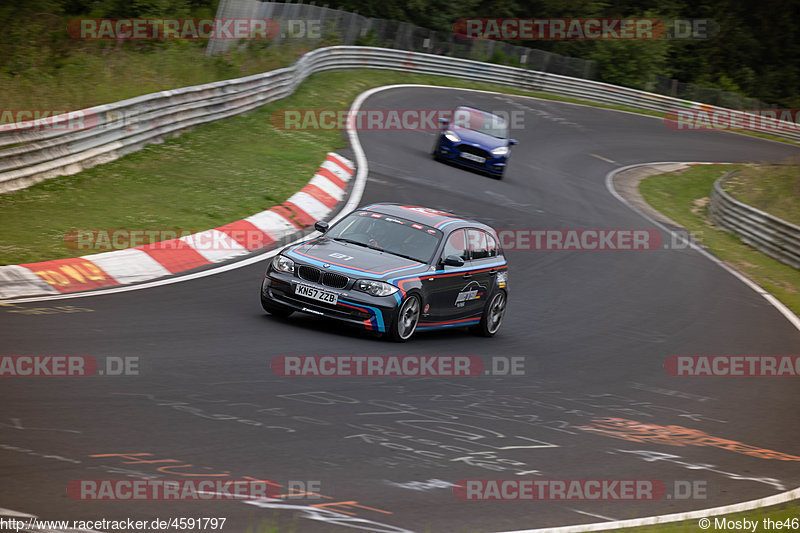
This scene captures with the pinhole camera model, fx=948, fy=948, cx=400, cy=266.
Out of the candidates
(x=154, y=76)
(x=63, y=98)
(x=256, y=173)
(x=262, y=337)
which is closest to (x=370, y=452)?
(x=262, y=337)

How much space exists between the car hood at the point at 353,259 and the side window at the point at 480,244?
1.39 metres

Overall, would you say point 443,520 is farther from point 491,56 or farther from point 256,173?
point 491,56

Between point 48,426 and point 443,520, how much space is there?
266 cm

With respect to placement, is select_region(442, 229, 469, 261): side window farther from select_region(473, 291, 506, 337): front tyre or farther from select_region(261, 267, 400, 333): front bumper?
select_region(261, 267, 400, 333): front bumper

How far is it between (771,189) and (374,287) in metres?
23.7

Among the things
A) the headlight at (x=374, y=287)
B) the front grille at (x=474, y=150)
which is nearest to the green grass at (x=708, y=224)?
the front grille at (x=474, y=150)

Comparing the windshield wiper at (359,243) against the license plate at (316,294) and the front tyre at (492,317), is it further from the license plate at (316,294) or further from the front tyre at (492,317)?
the front tyre at (492,317)

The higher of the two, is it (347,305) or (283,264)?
(283,264)

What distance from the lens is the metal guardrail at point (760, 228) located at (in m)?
22.3

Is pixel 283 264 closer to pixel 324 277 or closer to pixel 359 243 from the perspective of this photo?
pixel 324 277

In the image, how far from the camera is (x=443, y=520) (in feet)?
18.7

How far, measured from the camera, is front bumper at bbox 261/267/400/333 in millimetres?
10367

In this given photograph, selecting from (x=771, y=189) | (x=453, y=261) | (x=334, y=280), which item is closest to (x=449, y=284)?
(x=453, y=261)

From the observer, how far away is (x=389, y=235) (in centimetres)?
1173
